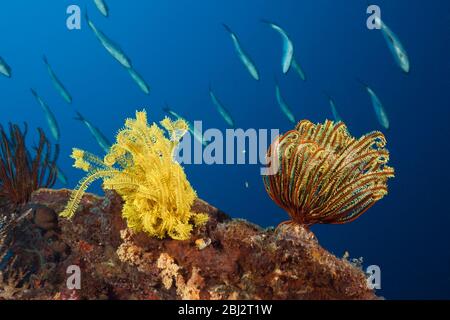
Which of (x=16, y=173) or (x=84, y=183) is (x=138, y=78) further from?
(x=84, y=183)

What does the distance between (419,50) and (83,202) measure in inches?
2745

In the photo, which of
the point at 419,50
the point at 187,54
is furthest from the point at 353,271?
the point at 187,54

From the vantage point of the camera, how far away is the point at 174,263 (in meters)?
3.53

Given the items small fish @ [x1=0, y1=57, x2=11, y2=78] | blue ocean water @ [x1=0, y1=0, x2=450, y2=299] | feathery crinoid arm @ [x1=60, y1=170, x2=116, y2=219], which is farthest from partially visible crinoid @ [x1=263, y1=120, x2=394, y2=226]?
blue ocean water @ [x1=0, y1=0, x2=450, y2=299]

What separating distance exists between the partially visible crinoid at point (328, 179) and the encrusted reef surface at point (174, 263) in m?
0.32

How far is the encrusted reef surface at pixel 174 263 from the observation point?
3270mm

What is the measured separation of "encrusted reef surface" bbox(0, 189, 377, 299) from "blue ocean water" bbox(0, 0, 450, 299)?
49340 mm

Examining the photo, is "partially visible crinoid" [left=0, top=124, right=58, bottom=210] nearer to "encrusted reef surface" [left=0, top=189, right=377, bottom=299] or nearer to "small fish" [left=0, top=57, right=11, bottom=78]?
"encrusted reef surface" [left=0, top=189, right=377, bottom=299]

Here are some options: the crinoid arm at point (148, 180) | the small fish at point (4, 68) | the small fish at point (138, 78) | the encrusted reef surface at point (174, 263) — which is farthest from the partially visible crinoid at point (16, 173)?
the small fish at point (138, 78)

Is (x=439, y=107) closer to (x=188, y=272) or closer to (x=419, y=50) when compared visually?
(x=419, y=50)

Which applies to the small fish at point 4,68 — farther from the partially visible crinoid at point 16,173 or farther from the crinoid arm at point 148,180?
the crinoid arm at point 148,180

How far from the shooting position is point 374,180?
4.04 metres

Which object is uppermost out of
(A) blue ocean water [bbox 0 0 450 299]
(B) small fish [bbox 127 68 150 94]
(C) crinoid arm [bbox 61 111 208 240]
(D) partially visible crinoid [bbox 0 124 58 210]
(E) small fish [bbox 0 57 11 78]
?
(A) blue ocean water [bbox 0 0 450 299]

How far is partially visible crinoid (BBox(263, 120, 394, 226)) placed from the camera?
3.96 metres
